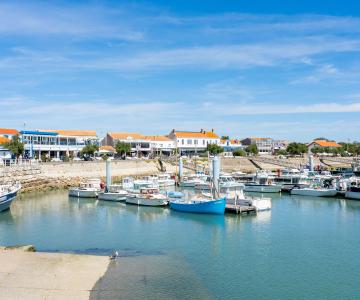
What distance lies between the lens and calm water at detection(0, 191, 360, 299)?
2245 centimetres

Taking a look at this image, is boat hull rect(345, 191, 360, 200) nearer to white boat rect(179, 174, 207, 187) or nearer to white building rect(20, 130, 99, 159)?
white boat rect(179, 174, 207, 187)

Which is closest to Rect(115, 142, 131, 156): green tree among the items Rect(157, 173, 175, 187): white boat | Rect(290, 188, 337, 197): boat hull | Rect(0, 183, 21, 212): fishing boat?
Rect(157, 173, 175, 187): white boat

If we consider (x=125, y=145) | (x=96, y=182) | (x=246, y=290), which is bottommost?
(x=246, y=290)

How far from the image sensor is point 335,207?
163 feet

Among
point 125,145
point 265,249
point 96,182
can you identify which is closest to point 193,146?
point 125,145

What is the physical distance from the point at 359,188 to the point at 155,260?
36556 mm

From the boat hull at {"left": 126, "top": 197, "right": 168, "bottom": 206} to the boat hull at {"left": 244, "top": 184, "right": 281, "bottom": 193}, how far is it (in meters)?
19.5

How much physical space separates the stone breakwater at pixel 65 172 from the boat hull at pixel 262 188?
24.1m

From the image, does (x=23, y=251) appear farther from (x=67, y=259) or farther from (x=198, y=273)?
(x=198, y=273)

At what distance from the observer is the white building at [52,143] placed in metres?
87.5

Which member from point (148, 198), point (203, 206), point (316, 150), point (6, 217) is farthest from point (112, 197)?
point (316, 150)

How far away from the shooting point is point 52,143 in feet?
307

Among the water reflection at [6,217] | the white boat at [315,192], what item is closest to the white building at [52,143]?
the water reflection at [6,217]

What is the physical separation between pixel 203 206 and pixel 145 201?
8.90m
